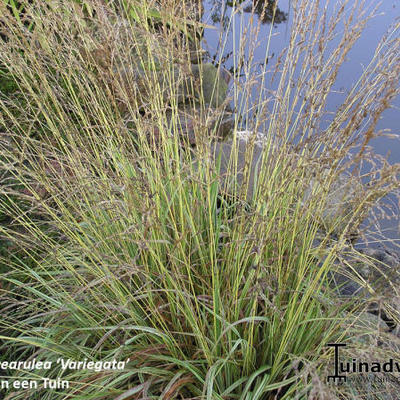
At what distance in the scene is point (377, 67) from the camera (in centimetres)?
142

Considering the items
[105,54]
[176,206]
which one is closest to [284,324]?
[176,206]

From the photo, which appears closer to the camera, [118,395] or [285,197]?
[118,395]

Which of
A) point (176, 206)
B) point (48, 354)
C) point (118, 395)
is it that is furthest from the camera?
point (176, 206)

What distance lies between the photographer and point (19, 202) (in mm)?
2332

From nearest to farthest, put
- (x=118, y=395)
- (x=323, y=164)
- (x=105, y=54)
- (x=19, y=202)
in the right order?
(x=323, y=164) < (x=118, y=395) < (x=105, y=54) < (x=19, y=202)

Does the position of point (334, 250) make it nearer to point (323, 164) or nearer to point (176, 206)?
point (323, 164)

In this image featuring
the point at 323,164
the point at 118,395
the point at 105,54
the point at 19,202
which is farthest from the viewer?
the point at 19,202

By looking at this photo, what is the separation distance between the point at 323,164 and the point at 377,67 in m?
0.47

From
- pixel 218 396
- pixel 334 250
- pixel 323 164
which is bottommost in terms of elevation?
pixel 218 396

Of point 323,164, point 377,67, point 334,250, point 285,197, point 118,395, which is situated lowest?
point 118,395

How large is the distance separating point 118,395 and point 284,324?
0.61 metres

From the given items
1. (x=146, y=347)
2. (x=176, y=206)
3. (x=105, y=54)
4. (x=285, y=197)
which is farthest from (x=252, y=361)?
(x=105, y=54)

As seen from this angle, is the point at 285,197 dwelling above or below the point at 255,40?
below

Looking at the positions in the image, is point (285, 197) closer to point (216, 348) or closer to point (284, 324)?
point (284, 324)
